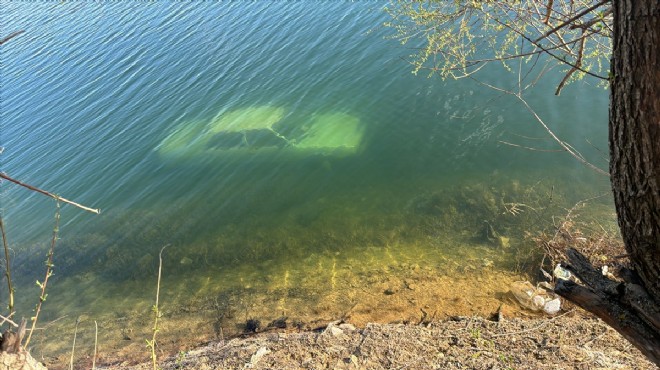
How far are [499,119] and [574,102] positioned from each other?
1.59m

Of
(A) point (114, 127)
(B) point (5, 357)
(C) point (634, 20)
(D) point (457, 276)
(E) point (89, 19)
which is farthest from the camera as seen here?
(E) point (89, 19)

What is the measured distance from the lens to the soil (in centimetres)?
452

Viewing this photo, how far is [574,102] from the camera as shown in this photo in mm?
9805

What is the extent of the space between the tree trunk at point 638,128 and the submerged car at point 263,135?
845 centimetres

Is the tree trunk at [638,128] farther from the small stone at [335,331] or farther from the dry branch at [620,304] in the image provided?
the small stone at [335,331]

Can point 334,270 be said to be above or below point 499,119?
below

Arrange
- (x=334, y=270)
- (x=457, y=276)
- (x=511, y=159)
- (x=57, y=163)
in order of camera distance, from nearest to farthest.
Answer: (x=457, y=276) → (x=334, y=270) → (x=511, y=159) → (x=57, y=163)

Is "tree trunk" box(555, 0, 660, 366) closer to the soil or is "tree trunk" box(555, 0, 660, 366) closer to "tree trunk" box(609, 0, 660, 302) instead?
"tree trunk" box(609, 0, 660, 302)

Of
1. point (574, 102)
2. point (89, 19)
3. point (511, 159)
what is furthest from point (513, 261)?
point (89, 19)

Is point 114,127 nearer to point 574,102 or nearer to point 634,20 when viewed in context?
point 574,102

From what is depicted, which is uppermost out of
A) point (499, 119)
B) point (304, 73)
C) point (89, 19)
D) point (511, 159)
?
point (89, 19)

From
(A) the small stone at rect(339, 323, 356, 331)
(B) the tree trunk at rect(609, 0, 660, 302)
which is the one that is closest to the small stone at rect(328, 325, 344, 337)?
(A) the small stone at rect(339, 323, 356, 331)

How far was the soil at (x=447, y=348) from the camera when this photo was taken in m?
4.52

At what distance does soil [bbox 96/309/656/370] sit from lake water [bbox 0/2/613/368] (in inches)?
34.3
